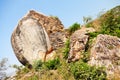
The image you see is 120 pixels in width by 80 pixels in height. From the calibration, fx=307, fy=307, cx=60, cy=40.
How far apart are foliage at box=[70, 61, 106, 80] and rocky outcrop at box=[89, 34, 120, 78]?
0.35 metres

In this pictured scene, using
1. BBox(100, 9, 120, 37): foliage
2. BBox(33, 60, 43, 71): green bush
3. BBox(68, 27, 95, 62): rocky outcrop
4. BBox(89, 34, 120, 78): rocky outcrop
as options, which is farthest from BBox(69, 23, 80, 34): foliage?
BBox(89, 34, 120, 78): rocky outcrop

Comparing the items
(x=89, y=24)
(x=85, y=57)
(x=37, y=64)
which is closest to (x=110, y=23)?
(x=89, y=24)

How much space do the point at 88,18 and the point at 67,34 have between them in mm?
1680

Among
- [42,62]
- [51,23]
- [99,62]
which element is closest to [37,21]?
[51,23]

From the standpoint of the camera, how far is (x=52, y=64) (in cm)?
1642

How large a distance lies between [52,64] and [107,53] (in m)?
3.79

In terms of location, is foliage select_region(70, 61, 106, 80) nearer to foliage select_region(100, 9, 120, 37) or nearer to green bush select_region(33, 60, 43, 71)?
foliage select_region(100, 9, 120, 37)

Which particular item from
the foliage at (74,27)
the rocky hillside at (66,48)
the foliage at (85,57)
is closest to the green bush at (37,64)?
the rocky hillside at (66,48)

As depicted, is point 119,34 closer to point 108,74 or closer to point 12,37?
point 108,74

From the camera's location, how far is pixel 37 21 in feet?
63.2

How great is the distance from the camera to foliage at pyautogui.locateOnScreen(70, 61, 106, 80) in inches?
496

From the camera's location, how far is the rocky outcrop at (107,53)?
42.9 feet

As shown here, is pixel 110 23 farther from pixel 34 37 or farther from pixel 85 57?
pixel 34 37

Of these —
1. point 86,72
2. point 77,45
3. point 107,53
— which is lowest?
point 86,72
